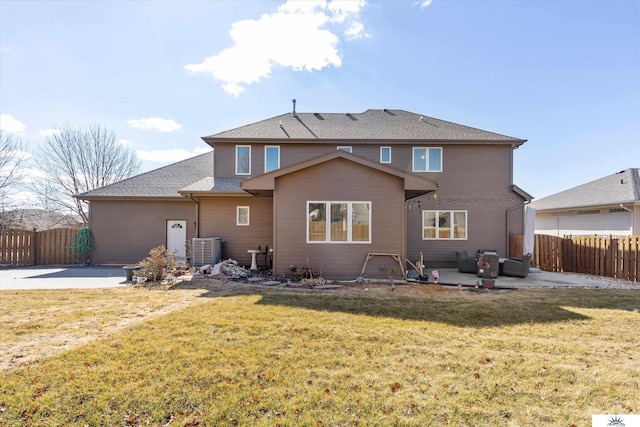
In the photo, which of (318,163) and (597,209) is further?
(597,209)

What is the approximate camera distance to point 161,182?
14000mm

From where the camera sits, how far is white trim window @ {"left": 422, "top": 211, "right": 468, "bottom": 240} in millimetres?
12898

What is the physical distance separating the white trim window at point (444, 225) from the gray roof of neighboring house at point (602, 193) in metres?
9.68

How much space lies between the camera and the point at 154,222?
43.4 feet

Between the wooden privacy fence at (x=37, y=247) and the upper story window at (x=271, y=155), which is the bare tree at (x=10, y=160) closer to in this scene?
the wooden privacy fence at (x=37, y=247)

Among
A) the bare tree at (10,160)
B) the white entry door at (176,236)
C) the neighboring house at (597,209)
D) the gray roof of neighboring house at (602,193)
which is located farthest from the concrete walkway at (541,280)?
the bare tree at (10,160)

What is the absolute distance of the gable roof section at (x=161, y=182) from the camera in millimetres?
12930

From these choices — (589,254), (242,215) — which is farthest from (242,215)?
(589,254)

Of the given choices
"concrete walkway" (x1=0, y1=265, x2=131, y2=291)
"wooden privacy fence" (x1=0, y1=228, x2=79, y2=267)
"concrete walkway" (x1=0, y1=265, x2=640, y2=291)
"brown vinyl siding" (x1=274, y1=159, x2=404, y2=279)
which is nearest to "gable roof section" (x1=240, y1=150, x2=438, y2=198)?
"brown vinyl siding" (x1=274, y1=159, x2=404, y2=279)

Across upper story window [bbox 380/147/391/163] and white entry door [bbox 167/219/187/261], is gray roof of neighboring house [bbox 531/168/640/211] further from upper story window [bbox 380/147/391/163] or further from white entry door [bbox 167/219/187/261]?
white entry door [bbox 167/219/187/261]

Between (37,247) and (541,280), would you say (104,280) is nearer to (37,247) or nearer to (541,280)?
(37,247)

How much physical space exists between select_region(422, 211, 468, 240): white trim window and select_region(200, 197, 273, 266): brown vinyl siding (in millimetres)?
7242

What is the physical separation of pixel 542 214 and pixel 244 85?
939 inches

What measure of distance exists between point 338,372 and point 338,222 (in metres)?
6.05
